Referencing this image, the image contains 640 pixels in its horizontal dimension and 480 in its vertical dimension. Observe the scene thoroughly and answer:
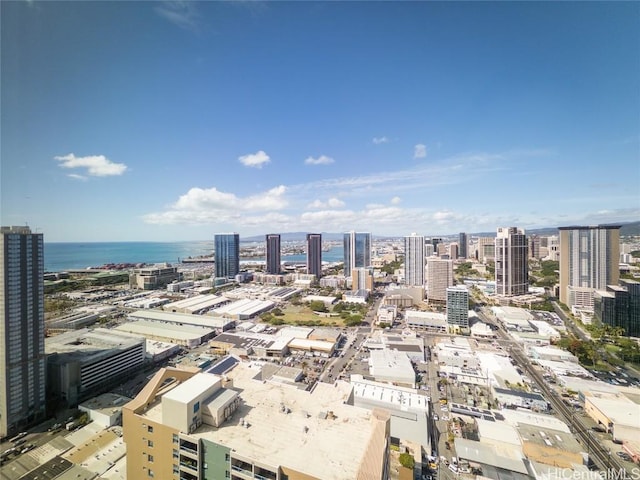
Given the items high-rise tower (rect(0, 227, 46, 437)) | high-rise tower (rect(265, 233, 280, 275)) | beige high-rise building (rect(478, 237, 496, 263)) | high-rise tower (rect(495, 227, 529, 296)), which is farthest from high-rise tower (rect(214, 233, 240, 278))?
beige high-rise building (rect(478, 237, 496, 263))

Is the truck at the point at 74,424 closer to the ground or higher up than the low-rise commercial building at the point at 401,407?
closer to the ground

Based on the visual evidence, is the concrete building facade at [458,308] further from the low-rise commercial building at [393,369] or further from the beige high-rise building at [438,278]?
the low-rise commercial building at [393,369]

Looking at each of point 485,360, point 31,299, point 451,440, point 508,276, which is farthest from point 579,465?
point 508,276

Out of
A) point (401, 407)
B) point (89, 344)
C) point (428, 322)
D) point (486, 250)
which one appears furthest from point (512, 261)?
point (89, 344)

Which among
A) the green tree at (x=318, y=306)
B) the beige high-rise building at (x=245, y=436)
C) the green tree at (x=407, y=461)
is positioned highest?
the beige high-rise building at (x=245, y=436)

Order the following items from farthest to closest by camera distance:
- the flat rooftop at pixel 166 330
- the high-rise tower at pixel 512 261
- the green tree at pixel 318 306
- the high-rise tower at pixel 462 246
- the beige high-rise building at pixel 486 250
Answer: the high-rise tower at pixel 462 246 → the beige high-rise building at pixel 486 250 → the high-rise tower at pixel 512 261 → the green tree at pixel 318 306 → the flat rooftop at pixel 166 330

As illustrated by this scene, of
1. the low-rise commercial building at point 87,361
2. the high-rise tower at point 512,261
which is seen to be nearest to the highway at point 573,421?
the high-rise tower at point 512,261

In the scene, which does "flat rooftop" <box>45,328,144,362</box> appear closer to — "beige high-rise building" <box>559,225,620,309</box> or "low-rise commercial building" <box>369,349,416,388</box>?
"low-rise commercial building" <box>369,349,416,388</box>

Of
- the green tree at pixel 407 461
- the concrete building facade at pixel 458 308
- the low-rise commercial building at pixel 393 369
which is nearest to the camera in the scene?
the green tree at pixel 407 461
